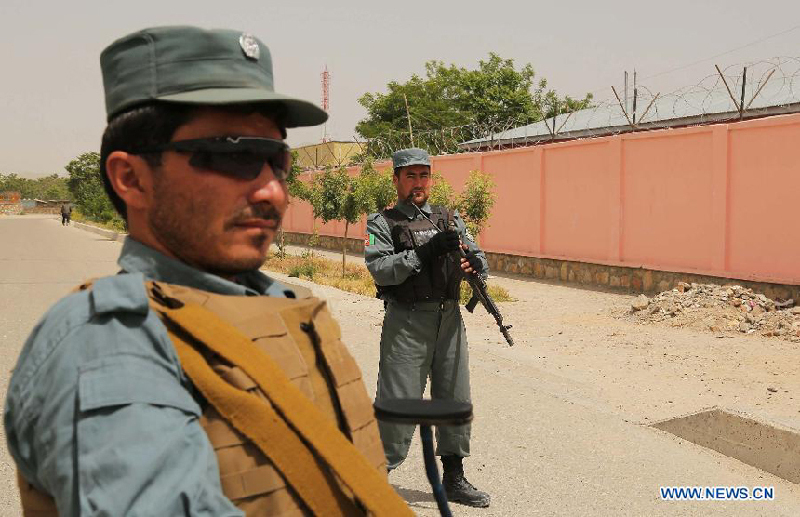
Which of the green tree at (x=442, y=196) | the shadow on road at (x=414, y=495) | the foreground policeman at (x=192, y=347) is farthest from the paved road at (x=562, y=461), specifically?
the green tree at (x=442, y=196)

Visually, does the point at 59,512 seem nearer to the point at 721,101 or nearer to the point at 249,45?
the point at 249,45

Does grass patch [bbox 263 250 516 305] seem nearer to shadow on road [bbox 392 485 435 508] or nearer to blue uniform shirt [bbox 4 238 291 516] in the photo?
shadow on road [bbox 392 485 435 508]

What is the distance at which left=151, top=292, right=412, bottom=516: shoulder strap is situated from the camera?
1.07 meters

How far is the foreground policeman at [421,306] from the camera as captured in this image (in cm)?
430

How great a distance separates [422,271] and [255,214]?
3.17m

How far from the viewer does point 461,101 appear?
45.1 metres

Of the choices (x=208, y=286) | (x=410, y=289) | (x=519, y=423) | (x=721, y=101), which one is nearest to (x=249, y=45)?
(x=208, y=286)

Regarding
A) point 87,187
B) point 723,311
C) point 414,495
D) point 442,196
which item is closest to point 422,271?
point 414,495

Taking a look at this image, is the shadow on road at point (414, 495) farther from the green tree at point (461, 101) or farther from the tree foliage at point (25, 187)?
the tree foliage at point (25, 187)

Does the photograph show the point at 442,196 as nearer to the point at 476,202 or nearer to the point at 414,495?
the point at 476,202

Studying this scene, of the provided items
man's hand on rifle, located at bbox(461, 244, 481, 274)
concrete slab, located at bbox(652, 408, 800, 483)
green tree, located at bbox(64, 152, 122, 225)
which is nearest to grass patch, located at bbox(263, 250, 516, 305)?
concrete slab, located at bbox(652, 408, 800, 483)

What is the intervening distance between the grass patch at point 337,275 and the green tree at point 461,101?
1972cm

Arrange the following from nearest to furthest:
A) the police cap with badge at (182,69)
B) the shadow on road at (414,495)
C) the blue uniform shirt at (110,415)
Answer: the blue uniform shirt at (110,415)
the police cap with badge at (182,69)
the shadow on road at (414,495)

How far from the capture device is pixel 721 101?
19688 mm
